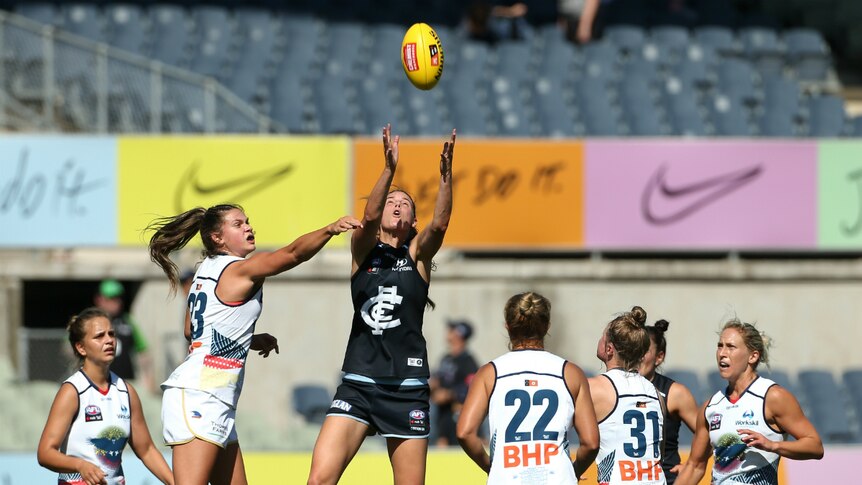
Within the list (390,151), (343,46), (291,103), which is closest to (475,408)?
(390,151)

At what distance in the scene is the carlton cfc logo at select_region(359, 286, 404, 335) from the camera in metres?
7.04

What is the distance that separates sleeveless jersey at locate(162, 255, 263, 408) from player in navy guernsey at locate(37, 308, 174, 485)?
Result: 476mm

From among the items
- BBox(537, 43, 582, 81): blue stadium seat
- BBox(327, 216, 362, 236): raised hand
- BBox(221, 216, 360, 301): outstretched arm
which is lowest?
BBox(221, 216, 360, 301): outstretched arm

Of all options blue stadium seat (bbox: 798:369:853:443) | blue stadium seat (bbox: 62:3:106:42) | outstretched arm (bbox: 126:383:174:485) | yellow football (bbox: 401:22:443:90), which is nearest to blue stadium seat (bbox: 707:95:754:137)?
blue stadium seat (bbox: 798:369:853:443)

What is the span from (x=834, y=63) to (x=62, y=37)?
11.2 meters

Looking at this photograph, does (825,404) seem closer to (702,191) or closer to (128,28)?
(702,191)

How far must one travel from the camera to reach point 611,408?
21.9ft

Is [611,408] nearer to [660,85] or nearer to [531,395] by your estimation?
[531,395]

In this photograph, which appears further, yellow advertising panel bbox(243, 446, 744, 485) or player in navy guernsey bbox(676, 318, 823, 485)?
yellow advertising panel bbox(243, 446, 744, 485)

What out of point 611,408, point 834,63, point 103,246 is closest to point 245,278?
point 611,408

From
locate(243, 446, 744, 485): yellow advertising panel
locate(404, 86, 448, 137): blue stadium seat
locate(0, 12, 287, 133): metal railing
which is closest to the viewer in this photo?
locate(243, 446, 744, 485): yellow advertising panel

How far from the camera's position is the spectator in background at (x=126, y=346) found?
12250 millimetres

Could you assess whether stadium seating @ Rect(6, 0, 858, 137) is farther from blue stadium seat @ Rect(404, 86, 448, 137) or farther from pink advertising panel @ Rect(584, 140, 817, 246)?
pink advertising panel @ Rect(584, 140, 817, 246)

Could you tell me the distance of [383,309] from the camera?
→ 704 cm
